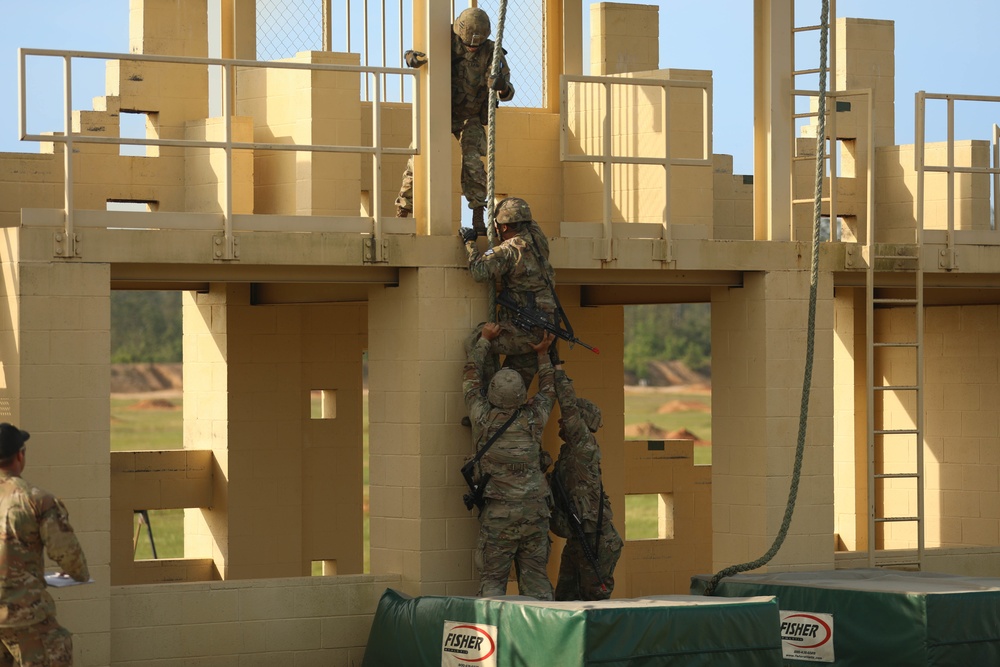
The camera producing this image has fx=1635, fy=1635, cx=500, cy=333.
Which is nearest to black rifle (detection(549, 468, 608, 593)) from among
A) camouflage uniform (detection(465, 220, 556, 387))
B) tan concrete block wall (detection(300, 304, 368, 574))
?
camouflage uniform (detection(465, 220, 556, 387))

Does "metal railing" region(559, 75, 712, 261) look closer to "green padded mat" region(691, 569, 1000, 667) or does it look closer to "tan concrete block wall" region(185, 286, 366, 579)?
"green padded mat" region(691, 569, 1000, 667)

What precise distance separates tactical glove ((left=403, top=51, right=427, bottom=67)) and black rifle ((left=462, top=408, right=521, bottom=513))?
9.09 feet

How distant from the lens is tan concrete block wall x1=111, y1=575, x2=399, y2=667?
38.3 feet

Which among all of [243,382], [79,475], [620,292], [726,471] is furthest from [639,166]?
[79,475]

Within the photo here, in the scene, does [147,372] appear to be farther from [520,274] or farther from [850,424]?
[520,274]

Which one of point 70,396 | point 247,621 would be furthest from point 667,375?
point 70,396

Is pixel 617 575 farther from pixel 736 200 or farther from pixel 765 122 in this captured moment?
pixel 765 122

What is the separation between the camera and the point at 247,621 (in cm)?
1201

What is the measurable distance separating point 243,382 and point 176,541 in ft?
164

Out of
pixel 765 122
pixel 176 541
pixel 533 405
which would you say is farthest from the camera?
pixel 176 541

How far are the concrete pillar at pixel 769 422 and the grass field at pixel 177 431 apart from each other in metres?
48.5

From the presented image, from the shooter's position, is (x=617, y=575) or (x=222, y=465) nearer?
(x=222, y=465)

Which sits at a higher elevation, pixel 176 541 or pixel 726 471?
pixel 726 471

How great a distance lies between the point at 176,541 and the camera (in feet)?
212
